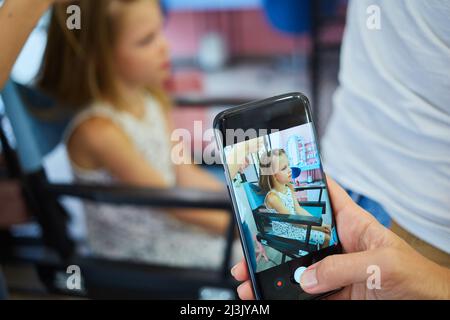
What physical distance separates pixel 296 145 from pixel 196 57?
231 centimetres

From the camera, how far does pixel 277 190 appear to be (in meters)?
0.36

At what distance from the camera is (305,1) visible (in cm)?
110

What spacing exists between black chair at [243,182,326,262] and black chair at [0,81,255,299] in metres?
0.33

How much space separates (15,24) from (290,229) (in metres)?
0.23

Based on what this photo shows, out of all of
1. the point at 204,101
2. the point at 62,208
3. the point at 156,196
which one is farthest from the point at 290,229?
the point at 204,101

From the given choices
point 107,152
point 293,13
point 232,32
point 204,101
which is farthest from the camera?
point 232,32

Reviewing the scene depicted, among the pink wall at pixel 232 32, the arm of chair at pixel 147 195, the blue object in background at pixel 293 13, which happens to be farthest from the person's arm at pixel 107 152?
the pink wall at pixel 232 32

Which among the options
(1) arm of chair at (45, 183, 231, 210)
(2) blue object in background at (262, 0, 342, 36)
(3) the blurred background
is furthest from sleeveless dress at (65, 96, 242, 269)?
(3) the blurred background

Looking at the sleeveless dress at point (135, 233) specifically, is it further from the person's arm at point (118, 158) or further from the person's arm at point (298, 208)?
the person's arm at point (298, 208)

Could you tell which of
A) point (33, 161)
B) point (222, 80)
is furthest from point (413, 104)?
point (222, 80)

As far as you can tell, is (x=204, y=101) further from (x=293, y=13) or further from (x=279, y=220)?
(x=279, y=220)
